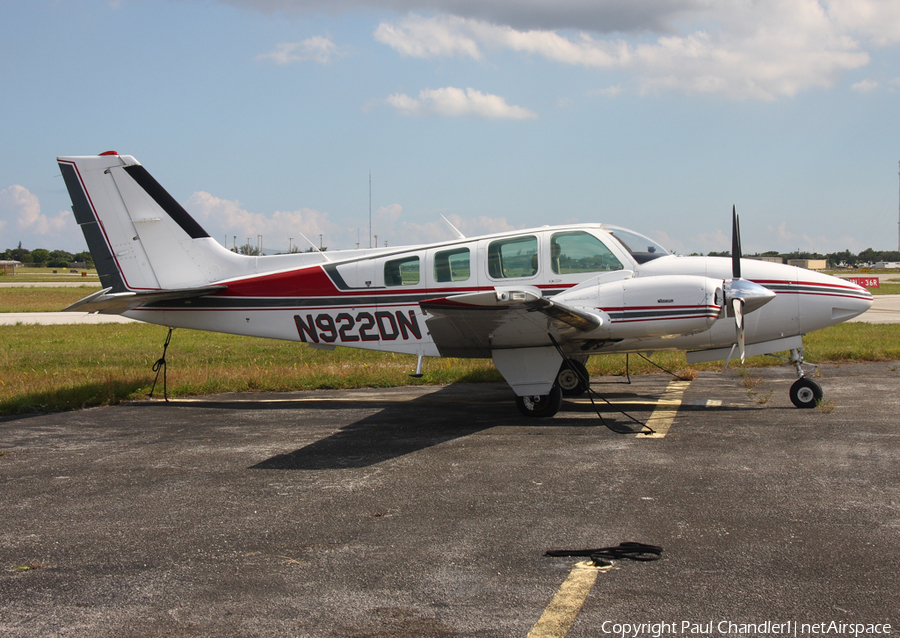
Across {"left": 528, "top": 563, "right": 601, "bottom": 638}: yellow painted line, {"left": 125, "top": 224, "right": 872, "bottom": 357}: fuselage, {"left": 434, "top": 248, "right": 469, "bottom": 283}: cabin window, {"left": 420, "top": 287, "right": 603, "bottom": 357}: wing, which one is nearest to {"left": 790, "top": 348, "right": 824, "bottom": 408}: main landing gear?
{"left": 125, "top": 224, "right": 872, "bottom": 357}: fuselage

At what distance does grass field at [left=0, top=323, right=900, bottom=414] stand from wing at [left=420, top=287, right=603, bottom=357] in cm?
408

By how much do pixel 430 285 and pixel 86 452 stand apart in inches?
196

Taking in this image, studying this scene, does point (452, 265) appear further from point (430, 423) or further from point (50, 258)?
point (50, 258)

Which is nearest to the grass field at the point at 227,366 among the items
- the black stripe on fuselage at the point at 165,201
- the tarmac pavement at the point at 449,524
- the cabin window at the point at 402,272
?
the tarmac pavement at the point at 449,524

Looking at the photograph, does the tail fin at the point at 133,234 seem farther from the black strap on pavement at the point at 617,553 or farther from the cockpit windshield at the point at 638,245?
the black strap on pavement at the point at 617,553

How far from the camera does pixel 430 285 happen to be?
10.3m

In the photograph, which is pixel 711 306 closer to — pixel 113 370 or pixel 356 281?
pixel 356 281

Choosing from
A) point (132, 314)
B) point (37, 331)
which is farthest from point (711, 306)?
point (37, 331)

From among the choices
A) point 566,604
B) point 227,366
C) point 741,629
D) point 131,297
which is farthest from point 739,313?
point 227,366

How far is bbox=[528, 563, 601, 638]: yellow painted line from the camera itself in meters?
3.59

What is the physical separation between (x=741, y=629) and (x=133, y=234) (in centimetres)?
1089

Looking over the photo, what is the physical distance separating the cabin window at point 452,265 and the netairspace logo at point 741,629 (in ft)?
22.9

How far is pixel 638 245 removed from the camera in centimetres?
992

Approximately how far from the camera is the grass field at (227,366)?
38.4ft
